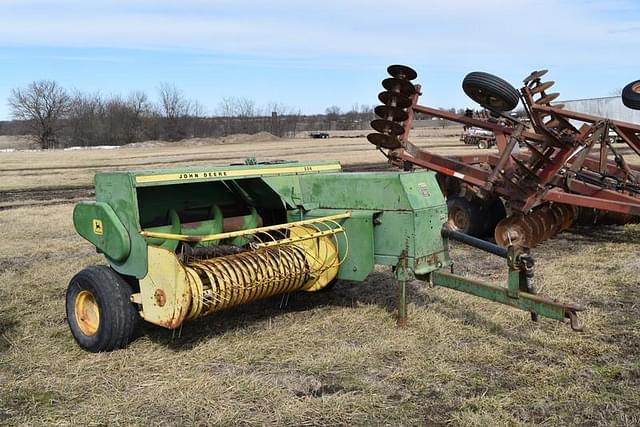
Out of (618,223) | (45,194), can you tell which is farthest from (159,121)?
(618,223)

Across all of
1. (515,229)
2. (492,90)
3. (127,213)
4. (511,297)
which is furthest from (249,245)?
(515,229)

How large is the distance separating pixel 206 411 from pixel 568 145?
537cm

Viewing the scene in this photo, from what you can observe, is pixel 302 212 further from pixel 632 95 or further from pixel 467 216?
pixel 632 95

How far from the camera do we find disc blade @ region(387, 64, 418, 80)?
6.59m

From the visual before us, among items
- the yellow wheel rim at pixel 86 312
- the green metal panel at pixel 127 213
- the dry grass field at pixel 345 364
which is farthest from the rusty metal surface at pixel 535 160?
the yellow wheel rim at pixel 86 312

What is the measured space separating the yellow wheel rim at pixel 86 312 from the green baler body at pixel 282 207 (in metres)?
0.40

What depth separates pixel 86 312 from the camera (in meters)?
4.79

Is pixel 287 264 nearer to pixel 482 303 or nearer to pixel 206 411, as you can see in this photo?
pixel 206 411

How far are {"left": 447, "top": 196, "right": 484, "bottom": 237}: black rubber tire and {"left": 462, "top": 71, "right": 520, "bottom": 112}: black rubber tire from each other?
182cm

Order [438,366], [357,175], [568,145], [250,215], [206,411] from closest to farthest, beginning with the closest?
[206,411] → [438,366] → [357,175] → [250,215] → [568,145]

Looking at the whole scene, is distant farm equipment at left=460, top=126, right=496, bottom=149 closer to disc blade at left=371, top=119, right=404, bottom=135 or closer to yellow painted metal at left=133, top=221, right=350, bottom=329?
disc blade at left=371, top=119, right=404, bottom=135

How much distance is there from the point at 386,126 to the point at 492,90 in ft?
3.96

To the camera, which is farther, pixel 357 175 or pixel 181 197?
pixel 181 197

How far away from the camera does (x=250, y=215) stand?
229 inches
